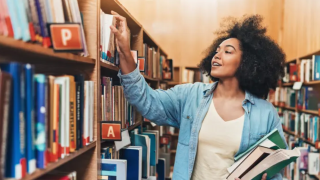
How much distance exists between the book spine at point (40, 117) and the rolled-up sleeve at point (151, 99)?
0.56 metres

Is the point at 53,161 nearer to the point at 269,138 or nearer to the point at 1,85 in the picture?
the point at 1,85

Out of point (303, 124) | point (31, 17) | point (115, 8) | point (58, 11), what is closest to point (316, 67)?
point (303, 124)

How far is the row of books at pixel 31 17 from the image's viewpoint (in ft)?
2.15

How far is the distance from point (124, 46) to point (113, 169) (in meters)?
0.58

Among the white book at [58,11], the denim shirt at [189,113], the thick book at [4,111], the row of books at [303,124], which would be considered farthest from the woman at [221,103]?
the row of books at [303,124]

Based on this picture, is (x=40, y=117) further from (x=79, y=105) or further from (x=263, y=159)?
(x=263, y=159)

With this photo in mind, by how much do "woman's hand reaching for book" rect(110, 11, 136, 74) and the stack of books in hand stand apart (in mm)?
714

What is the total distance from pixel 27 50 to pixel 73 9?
1.08 feet

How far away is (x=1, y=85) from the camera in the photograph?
0.58 m

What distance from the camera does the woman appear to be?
136 cm

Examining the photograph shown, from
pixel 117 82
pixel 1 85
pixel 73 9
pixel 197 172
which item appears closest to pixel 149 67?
pixel 117 82

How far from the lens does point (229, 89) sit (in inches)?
58.7

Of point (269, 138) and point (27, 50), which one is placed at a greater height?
point (27, 50)

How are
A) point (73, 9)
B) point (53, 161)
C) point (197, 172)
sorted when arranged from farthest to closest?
point (197, 172) < point (73, 9) < point (53, 161)
